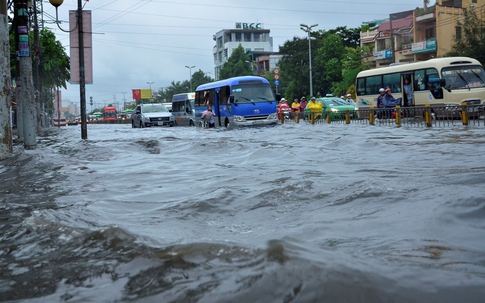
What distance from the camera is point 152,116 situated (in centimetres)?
3466

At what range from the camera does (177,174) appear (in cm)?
912

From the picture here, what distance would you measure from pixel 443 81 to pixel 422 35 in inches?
1318

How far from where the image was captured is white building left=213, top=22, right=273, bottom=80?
130750mm

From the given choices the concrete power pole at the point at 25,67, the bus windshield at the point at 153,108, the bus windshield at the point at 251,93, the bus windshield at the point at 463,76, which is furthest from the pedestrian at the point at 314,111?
the concrete power pole at the point at 25,67

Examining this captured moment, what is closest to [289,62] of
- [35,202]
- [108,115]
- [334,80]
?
[334,80]

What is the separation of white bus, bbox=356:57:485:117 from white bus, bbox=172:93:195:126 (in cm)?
1263

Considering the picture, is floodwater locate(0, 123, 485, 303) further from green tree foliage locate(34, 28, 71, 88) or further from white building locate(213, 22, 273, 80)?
white building locate(213, 22, 273, 80)

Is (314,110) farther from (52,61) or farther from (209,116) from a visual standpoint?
(52,61)

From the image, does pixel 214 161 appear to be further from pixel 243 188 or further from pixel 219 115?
pixel 219 115

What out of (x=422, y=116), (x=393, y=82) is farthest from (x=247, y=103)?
(x=422, y=116)

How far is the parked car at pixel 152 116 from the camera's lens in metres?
34.6

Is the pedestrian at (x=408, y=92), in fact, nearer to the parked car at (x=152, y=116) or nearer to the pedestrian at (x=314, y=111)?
the pedestrian at (x=314, y=111)

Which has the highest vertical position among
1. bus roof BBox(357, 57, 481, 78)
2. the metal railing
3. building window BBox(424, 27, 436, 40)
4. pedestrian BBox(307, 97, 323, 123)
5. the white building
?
the white building

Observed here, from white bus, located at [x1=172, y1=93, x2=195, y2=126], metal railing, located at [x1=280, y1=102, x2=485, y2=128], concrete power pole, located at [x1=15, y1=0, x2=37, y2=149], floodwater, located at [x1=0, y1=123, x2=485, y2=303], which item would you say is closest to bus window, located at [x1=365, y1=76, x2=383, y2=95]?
metal railing, located at [x1=280, y1=102, x2=485, y2=128]
